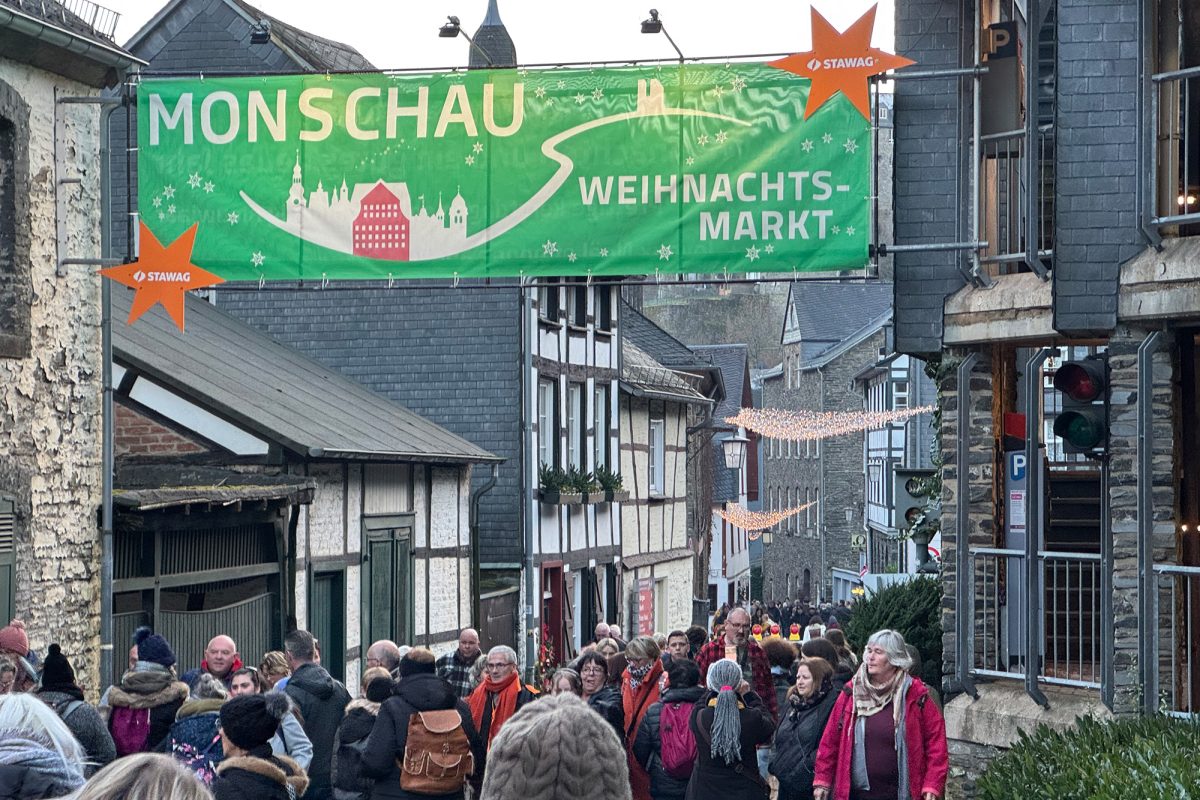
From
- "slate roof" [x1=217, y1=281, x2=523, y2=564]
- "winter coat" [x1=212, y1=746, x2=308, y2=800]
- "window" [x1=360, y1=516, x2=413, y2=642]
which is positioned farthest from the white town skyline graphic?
"slate roof" [x1=217, y1=281, x2=523, y2=564]

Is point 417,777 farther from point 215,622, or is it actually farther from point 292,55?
point 292,55

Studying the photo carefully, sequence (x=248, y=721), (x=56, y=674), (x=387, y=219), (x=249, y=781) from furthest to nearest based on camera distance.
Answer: (x=387, y=219) → (x=56, y=674) → (x=248, y=721) → (x=249, y=781)

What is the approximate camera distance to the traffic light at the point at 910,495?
16250 millimetres

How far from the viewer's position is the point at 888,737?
8.68 m

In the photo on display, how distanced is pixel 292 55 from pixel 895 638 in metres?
17.5

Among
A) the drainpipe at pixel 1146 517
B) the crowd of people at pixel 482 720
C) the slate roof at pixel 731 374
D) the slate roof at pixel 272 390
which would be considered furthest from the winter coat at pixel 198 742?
the slate roof at pixel 731 374

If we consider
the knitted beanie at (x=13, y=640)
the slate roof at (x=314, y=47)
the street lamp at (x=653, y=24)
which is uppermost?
the slate roof at (x=314, y=47)

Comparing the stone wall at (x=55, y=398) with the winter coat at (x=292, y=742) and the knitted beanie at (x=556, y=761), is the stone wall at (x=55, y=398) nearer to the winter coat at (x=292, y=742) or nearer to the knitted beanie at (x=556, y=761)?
the winter coat at (x=292, y=742)

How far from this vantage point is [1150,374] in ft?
36.5

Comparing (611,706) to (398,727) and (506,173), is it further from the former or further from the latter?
(506,173)

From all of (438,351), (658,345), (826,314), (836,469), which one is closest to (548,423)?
(438,351)

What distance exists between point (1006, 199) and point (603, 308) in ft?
55.1

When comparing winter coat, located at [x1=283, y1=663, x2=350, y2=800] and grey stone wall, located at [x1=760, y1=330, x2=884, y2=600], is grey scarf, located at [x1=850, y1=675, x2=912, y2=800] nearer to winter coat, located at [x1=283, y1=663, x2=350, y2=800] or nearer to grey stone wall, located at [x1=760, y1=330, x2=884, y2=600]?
winter coat, located at [x1=283, y1=663, x2=350, y2=800]

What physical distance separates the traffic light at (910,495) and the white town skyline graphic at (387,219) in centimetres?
471
